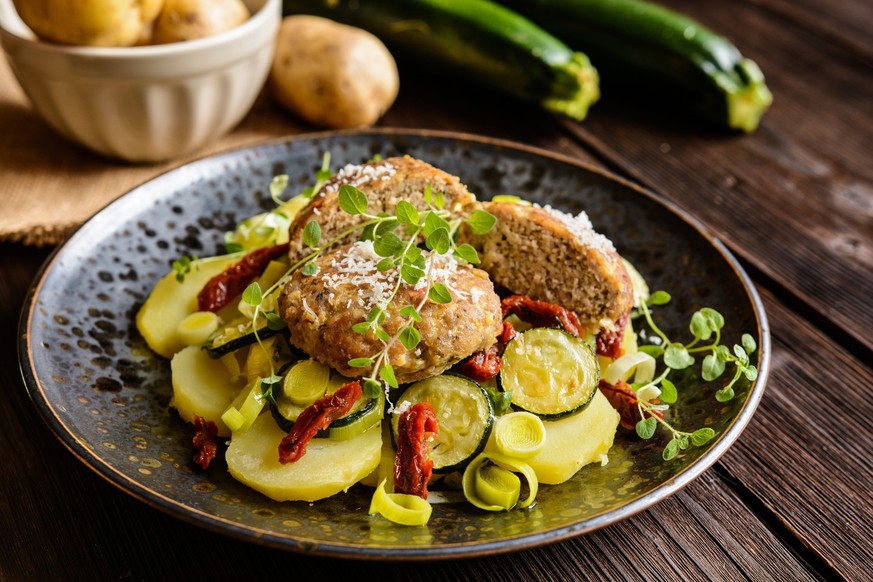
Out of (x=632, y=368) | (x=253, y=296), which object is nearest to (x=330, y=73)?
(x=253, y=296)

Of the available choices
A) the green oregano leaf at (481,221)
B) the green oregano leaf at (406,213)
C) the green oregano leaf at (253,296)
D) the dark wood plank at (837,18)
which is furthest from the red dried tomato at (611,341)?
the dark wood plank at (837,18)

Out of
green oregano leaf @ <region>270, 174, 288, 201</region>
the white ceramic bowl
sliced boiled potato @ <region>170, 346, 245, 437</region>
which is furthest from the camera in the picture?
the white ceramic bowl

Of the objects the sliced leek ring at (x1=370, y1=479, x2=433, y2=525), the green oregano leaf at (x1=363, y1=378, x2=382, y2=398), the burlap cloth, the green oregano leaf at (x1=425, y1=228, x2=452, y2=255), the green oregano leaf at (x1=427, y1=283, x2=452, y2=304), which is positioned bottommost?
the burlap cloth

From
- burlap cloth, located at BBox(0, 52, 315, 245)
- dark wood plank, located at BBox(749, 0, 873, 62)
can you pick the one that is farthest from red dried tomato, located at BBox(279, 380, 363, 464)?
dark wood plank, located at BBox(749, 0, 873, 62)

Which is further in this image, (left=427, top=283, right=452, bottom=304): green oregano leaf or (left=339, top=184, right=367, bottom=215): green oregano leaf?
(left=339, top=184, right=367, bottom=215): green oregano leaf

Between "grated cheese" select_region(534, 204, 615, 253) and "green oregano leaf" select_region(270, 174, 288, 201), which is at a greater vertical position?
"grated cheese" select_region(534, 204, 615, 253)

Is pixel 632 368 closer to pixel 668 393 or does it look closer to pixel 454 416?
pixel 668 393

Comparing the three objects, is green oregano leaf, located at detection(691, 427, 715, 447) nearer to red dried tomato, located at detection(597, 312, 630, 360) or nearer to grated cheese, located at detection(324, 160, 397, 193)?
red dried tomato, located at detection(597, 312, 630, 360)
